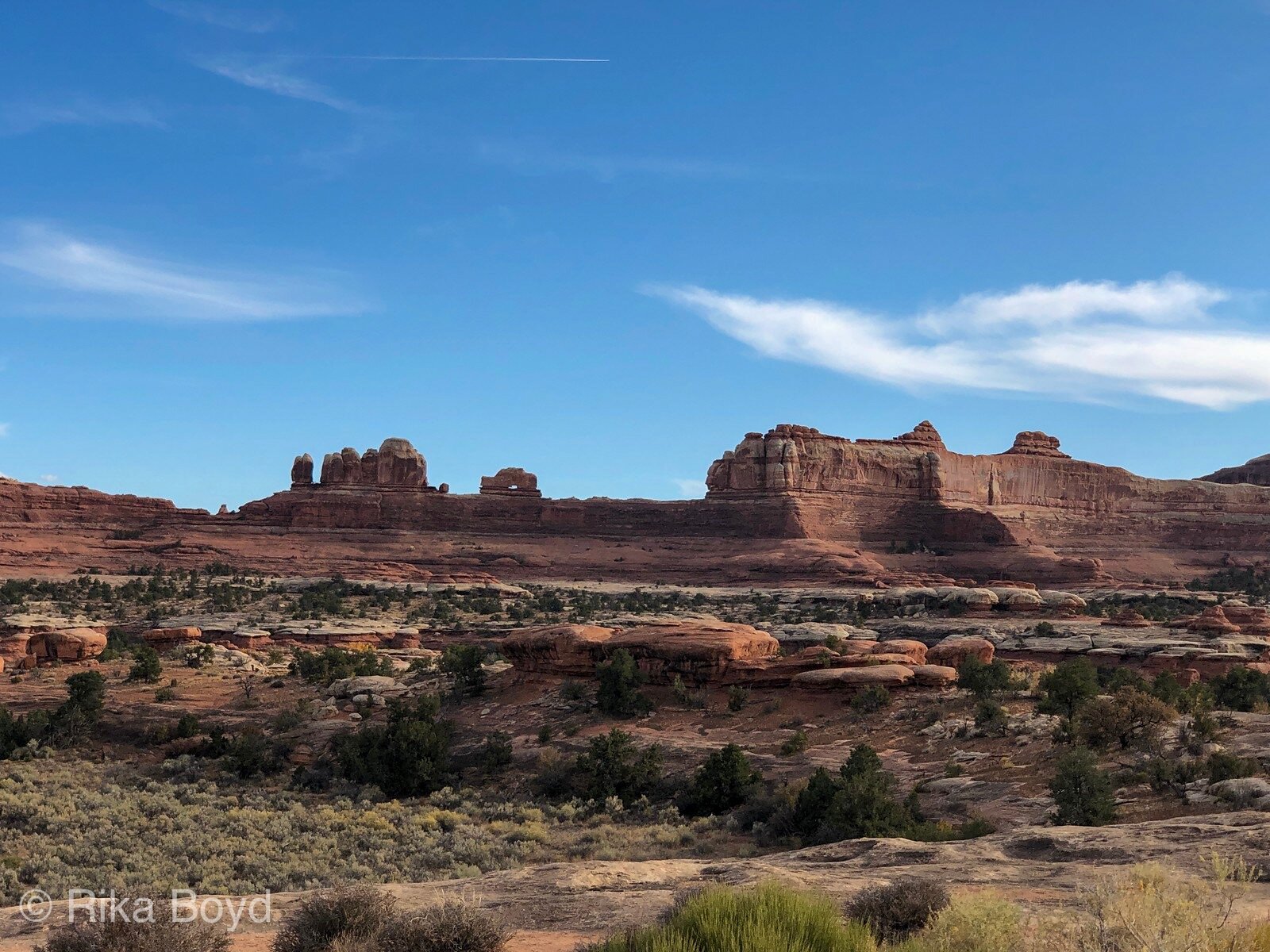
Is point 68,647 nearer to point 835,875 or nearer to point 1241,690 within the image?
point 835,875

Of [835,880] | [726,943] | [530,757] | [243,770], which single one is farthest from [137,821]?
[726,943]

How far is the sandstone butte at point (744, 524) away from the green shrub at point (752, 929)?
57.1 meters

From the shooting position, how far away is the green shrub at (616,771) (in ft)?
59.8

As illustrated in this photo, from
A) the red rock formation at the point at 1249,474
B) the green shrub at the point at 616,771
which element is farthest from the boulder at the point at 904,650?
the red rock formation at the point at 1249,474

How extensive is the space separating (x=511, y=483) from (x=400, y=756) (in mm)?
60539

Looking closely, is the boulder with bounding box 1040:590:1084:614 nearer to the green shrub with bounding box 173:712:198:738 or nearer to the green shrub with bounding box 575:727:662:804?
the green shrub with bounding box 575:727:662:804

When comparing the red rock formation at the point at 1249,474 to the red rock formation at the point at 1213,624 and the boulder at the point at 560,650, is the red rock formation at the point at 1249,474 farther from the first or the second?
the boulder at the point at 560,650

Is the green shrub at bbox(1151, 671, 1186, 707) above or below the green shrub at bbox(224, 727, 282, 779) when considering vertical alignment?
above

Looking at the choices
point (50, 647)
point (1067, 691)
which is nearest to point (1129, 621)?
point (1067, 691)

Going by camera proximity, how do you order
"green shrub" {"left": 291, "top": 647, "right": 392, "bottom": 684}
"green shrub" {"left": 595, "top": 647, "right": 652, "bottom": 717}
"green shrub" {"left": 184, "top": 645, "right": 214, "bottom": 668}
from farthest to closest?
"green shrub" {"left": 184, "top": 645, "right": 214, "bottom": 668}
"green shrub" {"left": 291, "top": 647, "right": 392, "bottom": 684}
"green shrub" {"left": 595, "top": 647, "right": 652, "bottom": 717}

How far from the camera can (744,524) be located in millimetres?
76562

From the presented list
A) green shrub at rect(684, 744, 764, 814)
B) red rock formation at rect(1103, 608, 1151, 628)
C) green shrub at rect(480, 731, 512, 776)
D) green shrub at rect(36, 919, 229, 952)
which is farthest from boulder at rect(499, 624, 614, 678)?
red rock formation at rect(1103, 608, 1151, 628)

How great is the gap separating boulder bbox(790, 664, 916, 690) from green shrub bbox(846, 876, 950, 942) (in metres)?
14.6

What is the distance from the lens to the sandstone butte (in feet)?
220
